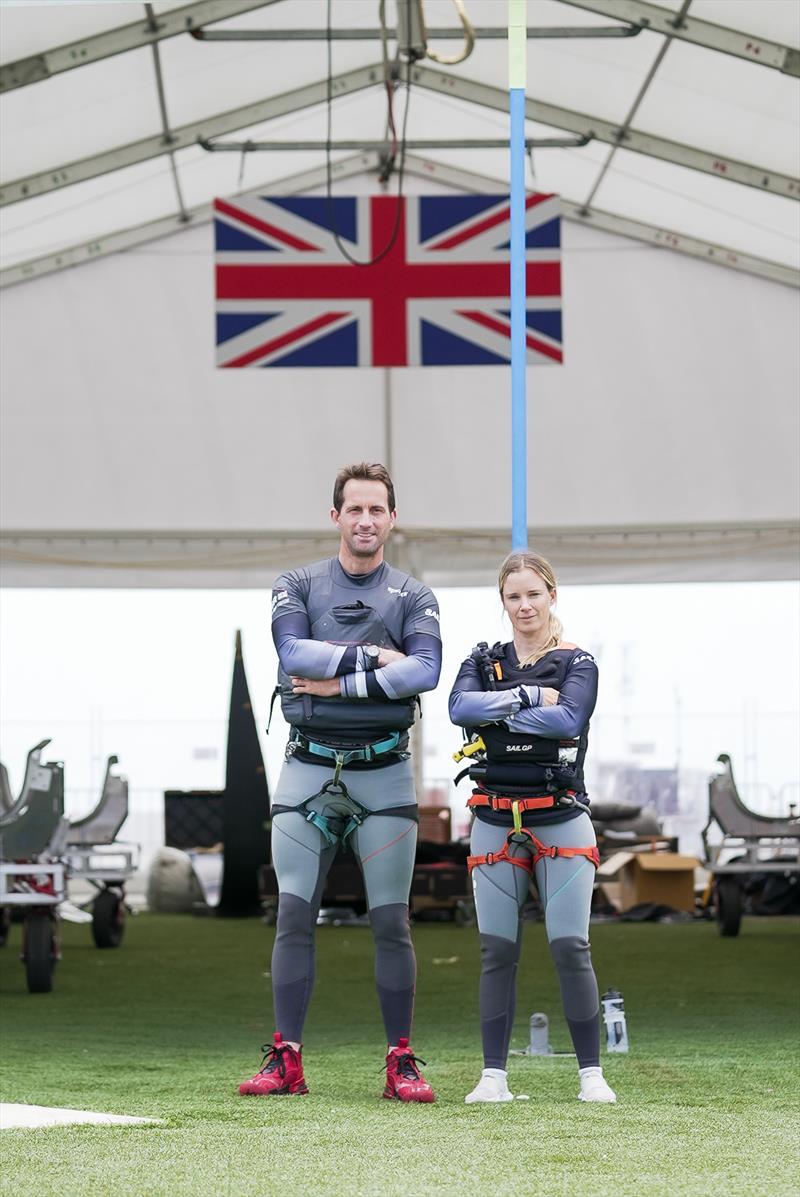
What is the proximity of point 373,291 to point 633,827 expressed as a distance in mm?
5426

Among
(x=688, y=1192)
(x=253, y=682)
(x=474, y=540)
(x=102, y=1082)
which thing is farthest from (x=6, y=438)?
(x=688, y=1192)

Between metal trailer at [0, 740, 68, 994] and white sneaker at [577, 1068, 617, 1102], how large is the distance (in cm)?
347

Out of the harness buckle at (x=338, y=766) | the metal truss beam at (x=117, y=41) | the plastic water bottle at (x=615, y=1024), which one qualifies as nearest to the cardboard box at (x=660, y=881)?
the metal truss beam at (x=117, y=41)

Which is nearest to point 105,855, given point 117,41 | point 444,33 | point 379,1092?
point 117,41

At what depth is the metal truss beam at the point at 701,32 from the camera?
30.8 feet

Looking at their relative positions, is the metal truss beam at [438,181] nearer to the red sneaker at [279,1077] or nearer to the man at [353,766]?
the man at [353,766]

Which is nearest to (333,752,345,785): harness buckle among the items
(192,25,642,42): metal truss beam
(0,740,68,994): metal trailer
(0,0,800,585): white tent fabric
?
(0,740,68,994): metal trailer

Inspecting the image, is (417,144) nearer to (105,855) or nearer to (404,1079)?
(105,855)

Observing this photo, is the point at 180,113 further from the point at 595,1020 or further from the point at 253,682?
the point at 595,1020

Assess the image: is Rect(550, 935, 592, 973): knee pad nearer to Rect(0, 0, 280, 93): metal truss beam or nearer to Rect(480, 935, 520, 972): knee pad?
Rect(480, 935, 520, 972): knee pad

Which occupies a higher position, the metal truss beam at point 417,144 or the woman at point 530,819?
the metal truss beam at point 417,144

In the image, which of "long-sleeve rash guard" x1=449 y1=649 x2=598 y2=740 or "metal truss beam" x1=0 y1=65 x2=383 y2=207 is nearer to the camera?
"long-sleeve rash guard" x1=449 y1=649 x2=598 y2=740

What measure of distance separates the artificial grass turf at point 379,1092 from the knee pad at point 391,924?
1.09ft

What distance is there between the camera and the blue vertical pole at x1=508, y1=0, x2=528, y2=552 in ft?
12.7
